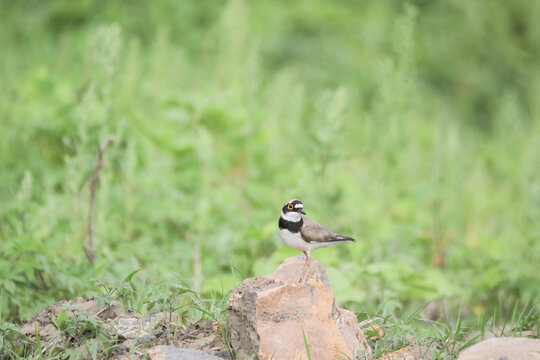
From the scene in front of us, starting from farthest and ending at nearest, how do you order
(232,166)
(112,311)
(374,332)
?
(232,166), (374,332), (112,311)

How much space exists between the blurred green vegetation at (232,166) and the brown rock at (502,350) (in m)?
0.68

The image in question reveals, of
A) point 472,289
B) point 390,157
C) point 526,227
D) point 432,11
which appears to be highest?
point 432,11

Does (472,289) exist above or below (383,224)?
below

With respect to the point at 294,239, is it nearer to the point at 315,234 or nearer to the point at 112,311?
the point at 315,234

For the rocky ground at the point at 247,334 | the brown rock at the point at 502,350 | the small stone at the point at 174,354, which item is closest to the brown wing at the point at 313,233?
the rocky ground at the point at 247,334

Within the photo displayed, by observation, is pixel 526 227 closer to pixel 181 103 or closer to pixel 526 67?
pixel 181 103

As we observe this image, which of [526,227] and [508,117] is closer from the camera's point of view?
[526,227]

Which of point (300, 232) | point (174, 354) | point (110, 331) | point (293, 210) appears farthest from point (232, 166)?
point (174, 354)

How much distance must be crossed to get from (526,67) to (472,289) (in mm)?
5377

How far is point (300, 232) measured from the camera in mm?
2748

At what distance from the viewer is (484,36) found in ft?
29.8

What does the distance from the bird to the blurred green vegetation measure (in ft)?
1.60

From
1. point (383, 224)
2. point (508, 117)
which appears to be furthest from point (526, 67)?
point (383, 224)

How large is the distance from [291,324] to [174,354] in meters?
0.48
